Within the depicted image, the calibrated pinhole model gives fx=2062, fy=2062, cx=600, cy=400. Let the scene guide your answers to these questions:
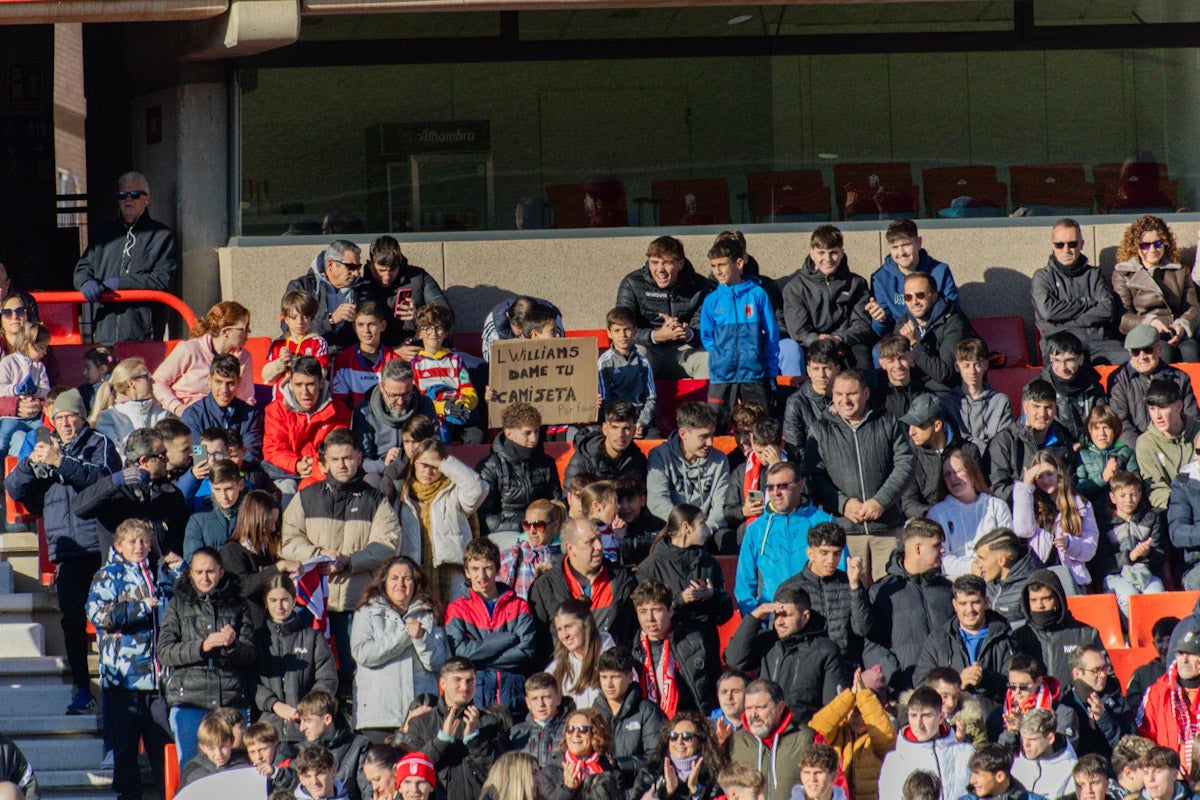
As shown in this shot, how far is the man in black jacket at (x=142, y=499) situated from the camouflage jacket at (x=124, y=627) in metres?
0.33

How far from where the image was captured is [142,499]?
35.1 feet

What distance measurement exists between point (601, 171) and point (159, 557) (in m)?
5.73

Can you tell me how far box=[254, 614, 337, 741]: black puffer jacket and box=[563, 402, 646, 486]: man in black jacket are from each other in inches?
82.4

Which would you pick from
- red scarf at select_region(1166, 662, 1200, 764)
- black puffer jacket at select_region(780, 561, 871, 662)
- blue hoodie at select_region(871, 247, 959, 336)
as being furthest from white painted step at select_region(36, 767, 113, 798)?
blue hoodie at select_region(871, 247, 959, 336)

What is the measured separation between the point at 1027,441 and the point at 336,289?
4.46 meters

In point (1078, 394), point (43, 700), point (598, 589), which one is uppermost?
point (1078, 394)

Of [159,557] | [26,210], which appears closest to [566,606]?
[159,557]

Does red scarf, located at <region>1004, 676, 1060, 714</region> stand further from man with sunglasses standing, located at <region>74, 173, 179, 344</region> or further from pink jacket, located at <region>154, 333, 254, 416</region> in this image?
man with sunglasses standing, located at <region>74, 173, 179, 344</region>

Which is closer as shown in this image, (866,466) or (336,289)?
(866,466)

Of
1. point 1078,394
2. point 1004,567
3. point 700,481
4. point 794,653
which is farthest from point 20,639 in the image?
point 1078,394

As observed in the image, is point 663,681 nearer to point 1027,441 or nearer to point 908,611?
point 908,611

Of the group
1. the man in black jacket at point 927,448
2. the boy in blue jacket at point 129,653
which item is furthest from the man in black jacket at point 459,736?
the man in black jacket at point 927,448

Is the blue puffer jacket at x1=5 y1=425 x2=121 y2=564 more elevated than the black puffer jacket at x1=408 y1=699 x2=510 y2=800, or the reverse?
the blue puffer jacket at x1=5 y1=425 x2=121 y2=564

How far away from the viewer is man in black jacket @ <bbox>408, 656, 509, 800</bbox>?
30.9 ft
